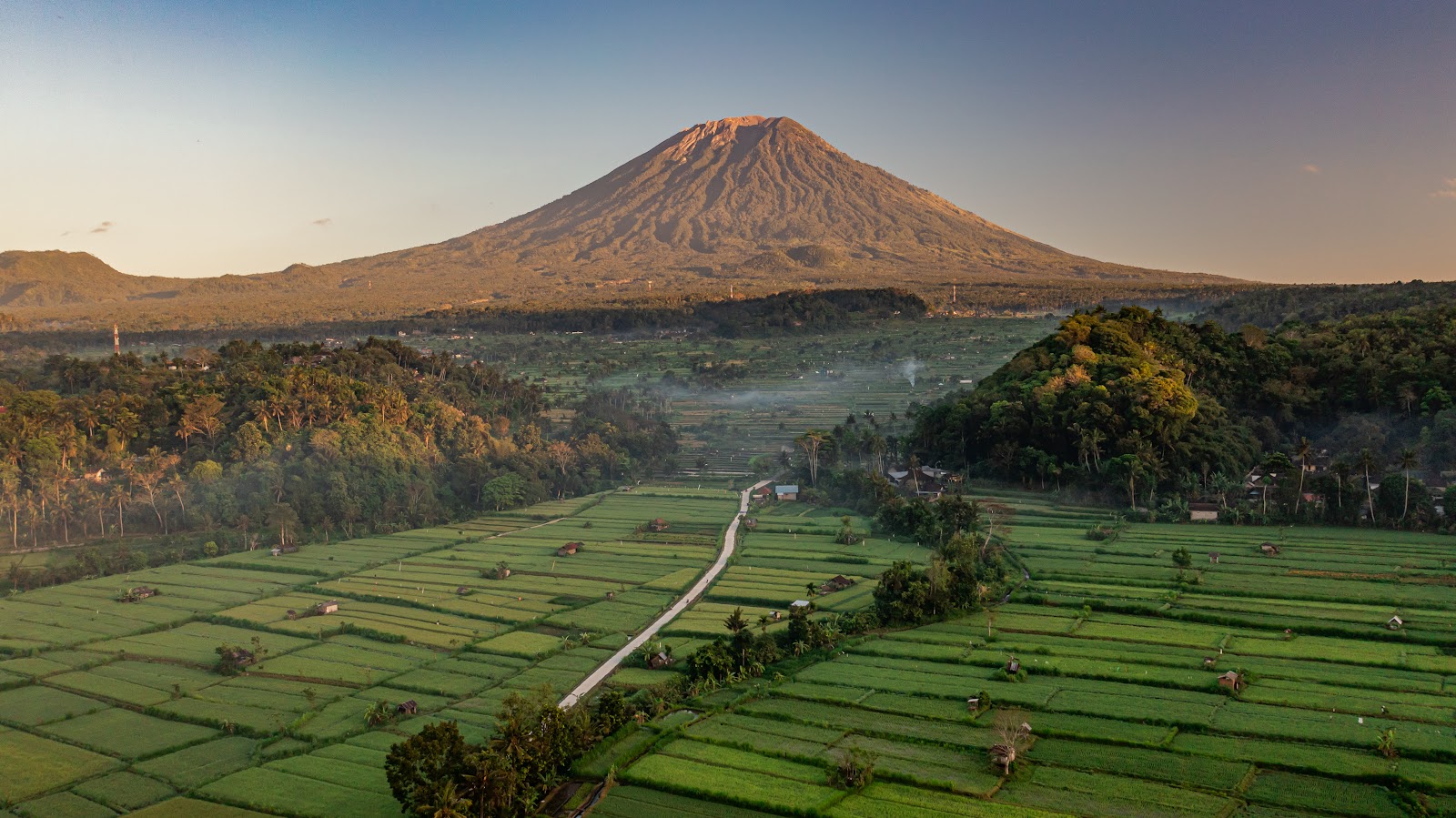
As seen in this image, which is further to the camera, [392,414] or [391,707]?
A: [392,414]

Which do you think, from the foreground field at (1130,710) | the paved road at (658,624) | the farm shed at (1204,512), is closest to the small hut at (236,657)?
the paved road at (658,624)

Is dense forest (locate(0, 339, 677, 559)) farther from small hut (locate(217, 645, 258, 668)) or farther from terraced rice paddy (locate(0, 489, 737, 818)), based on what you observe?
small hut (locate(217, 645, 258, 668))

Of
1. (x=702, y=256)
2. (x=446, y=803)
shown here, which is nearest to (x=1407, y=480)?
(x=446, y=803)

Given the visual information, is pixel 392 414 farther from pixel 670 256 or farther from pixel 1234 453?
pixel 670 256

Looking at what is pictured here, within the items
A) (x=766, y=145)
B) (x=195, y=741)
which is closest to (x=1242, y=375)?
(x=195, y=741)

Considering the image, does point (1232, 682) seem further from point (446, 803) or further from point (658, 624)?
point (446, 803)

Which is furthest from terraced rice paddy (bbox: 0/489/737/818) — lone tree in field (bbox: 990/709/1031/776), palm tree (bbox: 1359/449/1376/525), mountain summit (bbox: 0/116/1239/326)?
mountain summit (bbox: 0/116/1239/326)

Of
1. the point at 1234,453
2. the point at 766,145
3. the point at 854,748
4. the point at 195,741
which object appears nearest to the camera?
the point at 854,748
